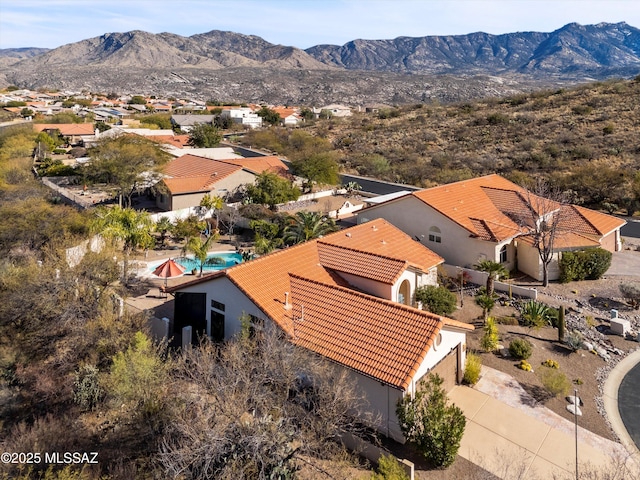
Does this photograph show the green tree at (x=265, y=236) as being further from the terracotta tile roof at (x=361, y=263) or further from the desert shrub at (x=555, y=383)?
the desert shrub at (x=555, y=383)

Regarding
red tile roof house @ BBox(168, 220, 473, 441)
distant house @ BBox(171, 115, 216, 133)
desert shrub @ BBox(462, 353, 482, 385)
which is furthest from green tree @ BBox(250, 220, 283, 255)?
distant house @ BBox(171, 115, 216, 133)

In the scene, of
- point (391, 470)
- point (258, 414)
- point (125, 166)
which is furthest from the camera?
point (125, 166)

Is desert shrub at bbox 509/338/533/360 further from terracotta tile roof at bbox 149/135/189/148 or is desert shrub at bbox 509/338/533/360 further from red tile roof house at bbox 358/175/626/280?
terracotta tile roof at bbox 149/135/189/148

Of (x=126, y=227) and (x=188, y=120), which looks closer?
(x=126, y=227)

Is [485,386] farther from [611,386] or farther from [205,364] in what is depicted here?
[205,364]

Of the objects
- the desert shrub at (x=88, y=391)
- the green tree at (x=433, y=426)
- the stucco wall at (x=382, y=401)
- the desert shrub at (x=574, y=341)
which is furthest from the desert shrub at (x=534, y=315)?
the desert shrub at (x=88, y=391)

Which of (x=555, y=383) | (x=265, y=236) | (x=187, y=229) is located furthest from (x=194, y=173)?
(x=555, y=383)

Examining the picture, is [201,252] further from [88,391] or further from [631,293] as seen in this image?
→ [631,293]
